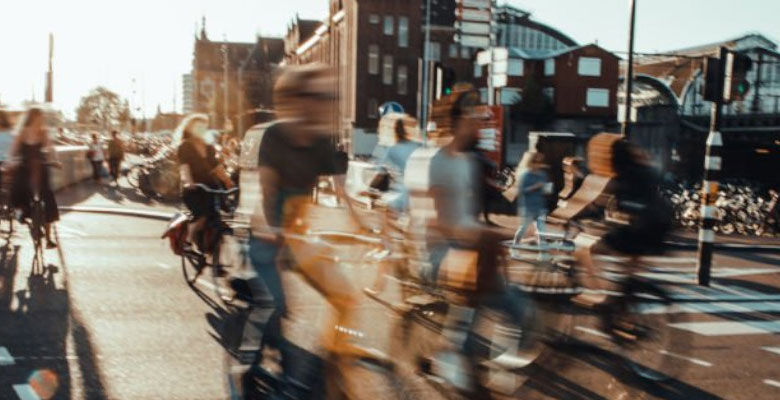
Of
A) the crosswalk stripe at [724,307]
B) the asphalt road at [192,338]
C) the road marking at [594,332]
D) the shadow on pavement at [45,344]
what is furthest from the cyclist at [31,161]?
the crosswalk stripe at [724,307]

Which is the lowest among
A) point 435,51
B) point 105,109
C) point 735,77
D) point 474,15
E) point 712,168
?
point 712,168

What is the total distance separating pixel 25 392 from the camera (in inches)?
201

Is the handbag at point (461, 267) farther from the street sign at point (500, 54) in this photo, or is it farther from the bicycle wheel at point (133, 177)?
the bicycle wheel at point (133, 177)

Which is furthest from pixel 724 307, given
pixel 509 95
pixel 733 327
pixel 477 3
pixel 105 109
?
pixel 105 109

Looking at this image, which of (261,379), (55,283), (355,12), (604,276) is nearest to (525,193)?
(604,276)

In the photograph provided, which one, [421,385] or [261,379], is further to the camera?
[421,385]

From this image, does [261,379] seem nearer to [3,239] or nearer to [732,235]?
[3,239]

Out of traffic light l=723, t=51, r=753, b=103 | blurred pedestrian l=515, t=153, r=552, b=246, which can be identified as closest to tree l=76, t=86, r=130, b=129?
blurred pedestrian l=515, t=153, r=552, b=246

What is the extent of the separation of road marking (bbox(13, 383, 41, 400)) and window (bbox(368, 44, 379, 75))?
5728 centimetres

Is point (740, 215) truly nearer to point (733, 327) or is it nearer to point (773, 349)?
point (733, 327)

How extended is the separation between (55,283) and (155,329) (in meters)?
2.60

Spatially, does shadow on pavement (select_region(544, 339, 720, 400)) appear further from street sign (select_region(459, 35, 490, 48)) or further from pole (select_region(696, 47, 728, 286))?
street sign (select_region(459, 35, 490, 48))

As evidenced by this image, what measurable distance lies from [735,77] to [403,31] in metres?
54.1

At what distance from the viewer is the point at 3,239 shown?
40.7ft
